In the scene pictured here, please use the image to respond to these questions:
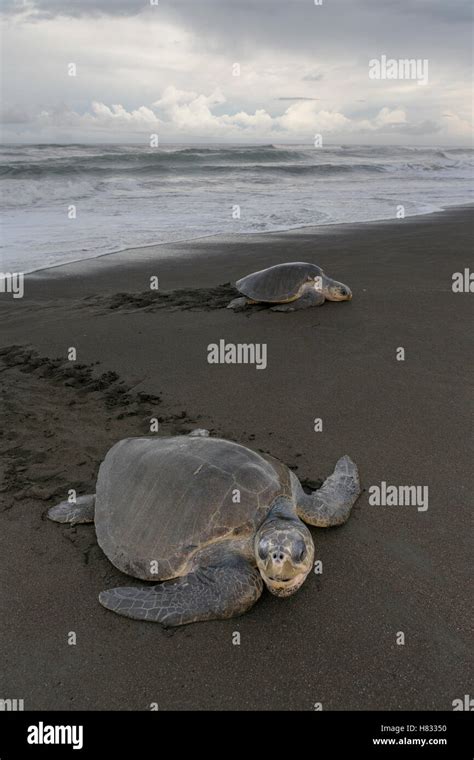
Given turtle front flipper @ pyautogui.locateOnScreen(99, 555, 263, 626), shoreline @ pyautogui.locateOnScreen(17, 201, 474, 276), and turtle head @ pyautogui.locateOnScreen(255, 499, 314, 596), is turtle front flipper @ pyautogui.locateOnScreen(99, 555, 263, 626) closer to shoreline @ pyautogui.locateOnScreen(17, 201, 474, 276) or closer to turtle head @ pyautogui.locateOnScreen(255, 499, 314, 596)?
turtle head @ pyautogui.locateOnScreen(255, 499, 314, 596)

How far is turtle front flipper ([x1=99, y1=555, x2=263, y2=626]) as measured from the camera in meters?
2.39

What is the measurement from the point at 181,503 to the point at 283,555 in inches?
24.9

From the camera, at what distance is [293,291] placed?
6828 mm

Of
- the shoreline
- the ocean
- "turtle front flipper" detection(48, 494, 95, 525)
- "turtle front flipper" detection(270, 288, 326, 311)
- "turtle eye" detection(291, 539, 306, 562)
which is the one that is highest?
the ocean

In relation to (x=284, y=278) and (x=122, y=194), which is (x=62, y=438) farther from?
(x=122, y=194)

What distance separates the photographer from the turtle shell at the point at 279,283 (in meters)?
6.81

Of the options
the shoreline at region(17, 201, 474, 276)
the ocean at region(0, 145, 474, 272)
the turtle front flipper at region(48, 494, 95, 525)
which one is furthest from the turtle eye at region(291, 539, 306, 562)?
the ocean at region(0, 145, 474, 272)

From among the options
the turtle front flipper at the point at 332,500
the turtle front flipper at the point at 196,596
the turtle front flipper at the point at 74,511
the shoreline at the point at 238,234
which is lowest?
the turtle front flipper at the point at 196,596

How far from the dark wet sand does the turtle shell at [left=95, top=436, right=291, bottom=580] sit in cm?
20

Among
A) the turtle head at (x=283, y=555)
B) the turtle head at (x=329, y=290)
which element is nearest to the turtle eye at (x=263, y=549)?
the turtle head at (x=283, y=555)

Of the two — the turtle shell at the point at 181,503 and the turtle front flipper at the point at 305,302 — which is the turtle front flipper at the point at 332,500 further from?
the turtle front flipper at the point at 305,302

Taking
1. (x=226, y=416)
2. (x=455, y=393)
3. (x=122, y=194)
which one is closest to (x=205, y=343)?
(x=226, y=416)

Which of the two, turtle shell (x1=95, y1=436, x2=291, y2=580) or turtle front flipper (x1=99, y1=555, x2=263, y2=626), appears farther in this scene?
turtle shell (x1=95, y1=436, x2=291, y2=580)

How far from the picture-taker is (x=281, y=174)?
994 inches
